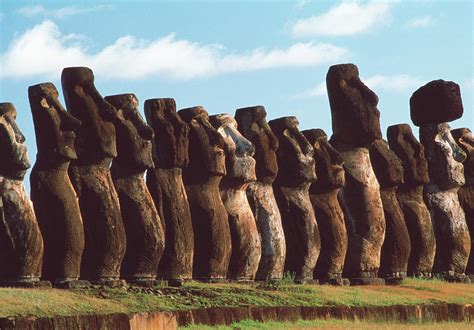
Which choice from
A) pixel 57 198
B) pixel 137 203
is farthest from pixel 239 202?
pixel 57 198

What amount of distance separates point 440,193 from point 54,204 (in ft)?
29.6

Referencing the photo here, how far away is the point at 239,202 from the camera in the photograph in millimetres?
18938

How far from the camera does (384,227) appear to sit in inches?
836

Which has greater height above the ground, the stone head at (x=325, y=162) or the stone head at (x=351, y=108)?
the stone head at (x=351, y=108)

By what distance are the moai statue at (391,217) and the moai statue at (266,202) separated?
277 cm

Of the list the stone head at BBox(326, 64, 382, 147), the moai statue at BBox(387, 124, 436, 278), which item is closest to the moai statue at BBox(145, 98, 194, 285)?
the stone head at BBox(326, 64, 382, 147)

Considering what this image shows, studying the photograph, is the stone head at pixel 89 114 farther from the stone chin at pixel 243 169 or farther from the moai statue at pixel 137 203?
the stone chin at pixel 243 169

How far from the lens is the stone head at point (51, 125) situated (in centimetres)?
1631

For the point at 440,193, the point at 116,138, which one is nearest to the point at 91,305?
the point at 116,138

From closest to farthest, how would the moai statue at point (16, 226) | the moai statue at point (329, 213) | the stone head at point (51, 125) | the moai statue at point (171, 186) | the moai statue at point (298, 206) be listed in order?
the moai statue at point (16, 226) < the stone head at point (51, 125) < the moai statue at point (171, 186) < the moai statue at point (298, 206) < the moai statue at point (329, 213)

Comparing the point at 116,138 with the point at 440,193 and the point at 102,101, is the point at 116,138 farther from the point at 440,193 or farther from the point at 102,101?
the point at 440,193

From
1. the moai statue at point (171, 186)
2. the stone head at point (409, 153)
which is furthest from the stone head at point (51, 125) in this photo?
the stone head at point (409, 153)

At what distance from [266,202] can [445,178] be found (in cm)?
491

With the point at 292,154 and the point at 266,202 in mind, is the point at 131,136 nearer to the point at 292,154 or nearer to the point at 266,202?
the point at 266,202
